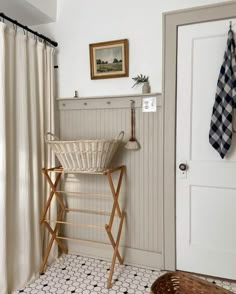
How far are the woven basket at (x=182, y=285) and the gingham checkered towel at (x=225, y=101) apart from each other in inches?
Result: 37.0

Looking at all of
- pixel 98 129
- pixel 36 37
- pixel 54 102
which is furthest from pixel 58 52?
pixel 98 129

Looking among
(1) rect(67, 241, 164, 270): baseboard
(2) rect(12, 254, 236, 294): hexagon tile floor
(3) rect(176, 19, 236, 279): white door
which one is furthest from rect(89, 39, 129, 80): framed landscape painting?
(2) rect(12, 254, 236, 294): hexagon tile floor

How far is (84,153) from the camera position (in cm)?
204

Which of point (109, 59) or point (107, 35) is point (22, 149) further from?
point (107, 35)

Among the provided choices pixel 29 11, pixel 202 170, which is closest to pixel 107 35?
pixel 29 11

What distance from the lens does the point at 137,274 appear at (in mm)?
2260

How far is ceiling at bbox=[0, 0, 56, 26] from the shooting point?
2.15 m

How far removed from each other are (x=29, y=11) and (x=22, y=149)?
117 cm

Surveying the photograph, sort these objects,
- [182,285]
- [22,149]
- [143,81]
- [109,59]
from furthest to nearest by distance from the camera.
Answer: [109,59] < [143,81] < [22,149] < [182,285]

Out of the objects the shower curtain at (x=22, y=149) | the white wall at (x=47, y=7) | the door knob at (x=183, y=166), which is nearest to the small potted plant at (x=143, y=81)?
the door knob at (x=183, y=166)

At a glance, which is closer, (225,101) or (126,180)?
(225,101)

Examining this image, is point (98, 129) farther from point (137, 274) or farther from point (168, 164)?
point (137, 274)

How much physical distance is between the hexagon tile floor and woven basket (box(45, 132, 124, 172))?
2.91ft

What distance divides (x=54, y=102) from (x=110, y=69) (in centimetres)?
62
